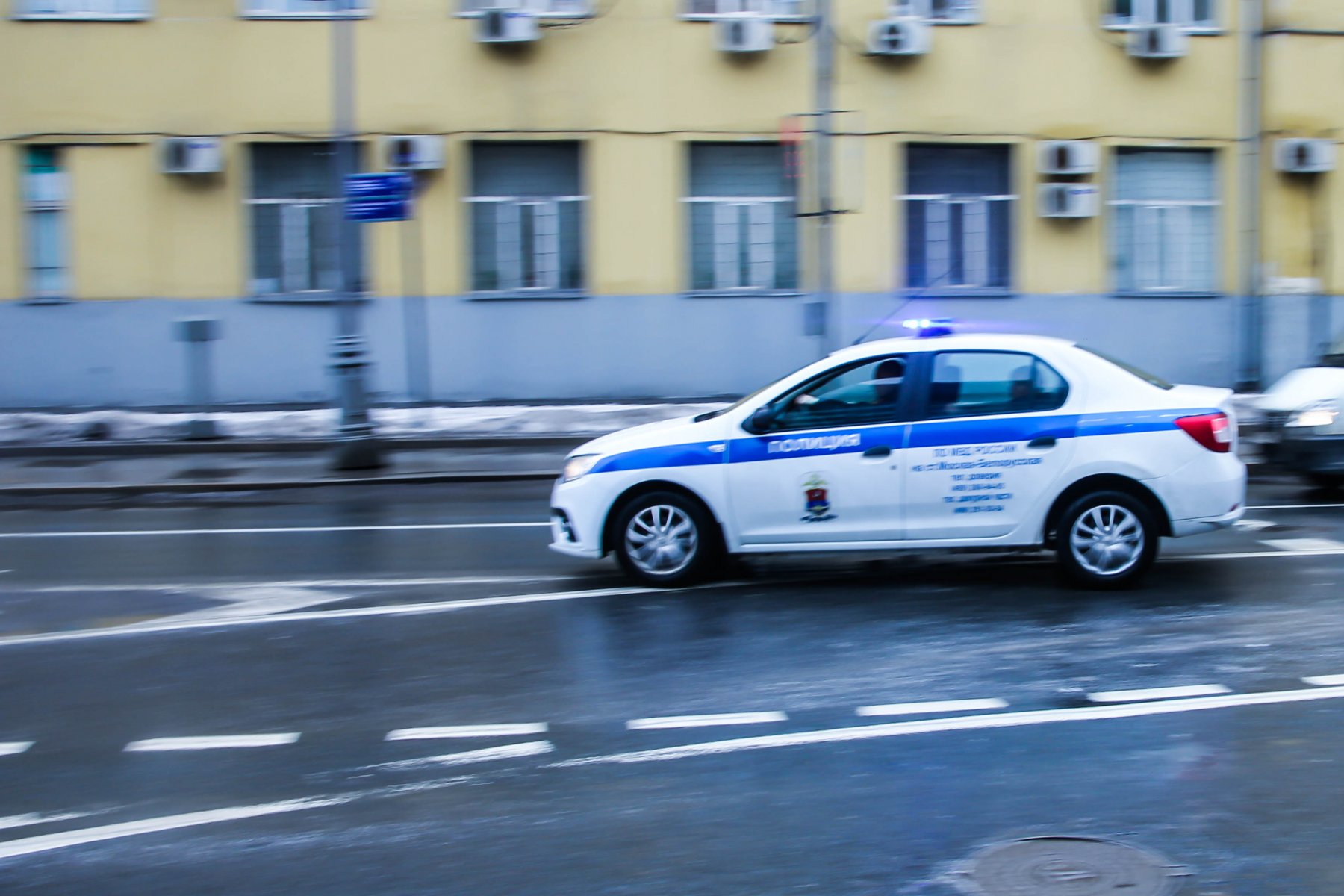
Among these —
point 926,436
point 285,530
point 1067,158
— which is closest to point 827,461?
point 926,436

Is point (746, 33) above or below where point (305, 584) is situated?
above

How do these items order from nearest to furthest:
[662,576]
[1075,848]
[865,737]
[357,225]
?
[1075,848], [865,737], [662,576], [357,225]

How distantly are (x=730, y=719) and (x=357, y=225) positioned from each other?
14.9 metres

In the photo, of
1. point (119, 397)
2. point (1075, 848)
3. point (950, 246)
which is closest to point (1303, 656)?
point (1075, 848)

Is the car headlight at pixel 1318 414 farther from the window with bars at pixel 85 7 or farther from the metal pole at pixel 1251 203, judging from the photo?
the window with bars at pixel 85 7

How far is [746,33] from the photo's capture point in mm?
20391

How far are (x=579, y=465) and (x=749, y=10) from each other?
13.0m

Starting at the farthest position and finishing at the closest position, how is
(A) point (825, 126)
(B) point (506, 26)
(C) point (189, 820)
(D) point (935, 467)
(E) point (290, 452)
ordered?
1. (A) point (825, 126)
2. (B) point (506, 26)
3. (E) point (290, 452)
4. (D) point (935, 467)
5. (C) point (189, 820)

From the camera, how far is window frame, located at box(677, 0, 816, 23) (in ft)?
67.8

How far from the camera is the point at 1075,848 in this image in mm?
4875

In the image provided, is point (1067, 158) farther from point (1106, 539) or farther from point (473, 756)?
point (473, 756)

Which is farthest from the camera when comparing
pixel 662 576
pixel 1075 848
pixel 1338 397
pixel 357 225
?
pixel 357 225

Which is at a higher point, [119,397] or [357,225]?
[357,225]

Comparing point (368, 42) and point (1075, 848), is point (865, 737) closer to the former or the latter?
point (1075, 848)
